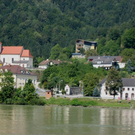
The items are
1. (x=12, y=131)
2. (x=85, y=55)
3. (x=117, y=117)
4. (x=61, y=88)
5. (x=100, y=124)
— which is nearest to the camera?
(x=12, y=131)

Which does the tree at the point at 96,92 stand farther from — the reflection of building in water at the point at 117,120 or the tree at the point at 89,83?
the reflection of building in water at the point at 117,120

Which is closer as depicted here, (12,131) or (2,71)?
(12,131)

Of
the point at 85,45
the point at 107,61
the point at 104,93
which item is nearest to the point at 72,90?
the point at 104,93

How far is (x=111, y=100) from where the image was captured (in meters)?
79.2

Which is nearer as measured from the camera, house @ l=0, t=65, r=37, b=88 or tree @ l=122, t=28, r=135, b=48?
house @ l=0, t=65, r=37, b=88

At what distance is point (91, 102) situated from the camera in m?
78.4

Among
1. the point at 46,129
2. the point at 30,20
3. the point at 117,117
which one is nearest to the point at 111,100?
the point at 117,117

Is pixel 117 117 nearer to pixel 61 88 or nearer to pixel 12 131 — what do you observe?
pixel 12 131

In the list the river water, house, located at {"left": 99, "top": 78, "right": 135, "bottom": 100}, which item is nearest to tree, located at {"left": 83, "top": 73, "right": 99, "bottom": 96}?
house, located at {"left": 99, "top": 78, "right": 135, "bottom": 100}

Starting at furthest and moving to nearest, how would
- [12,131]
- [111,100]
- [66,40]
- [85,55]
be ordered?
[66,40]
[85,55]
[111,100]
[12,131]

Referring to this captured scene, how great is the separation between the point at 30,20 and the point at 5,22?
9439 millimetres

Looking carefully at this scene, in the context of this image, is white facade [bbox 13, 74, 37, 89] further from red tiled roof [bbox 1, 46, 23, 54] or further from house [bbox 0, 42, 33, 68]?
red tiled roof [bbox 1, 46, 23, 54]

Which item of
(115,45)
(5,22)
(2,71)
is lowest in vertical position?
(2,71)

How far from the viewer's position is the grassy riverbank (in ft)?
252
